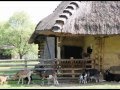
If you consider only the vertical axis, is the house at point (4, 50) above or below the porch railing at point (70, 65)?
above

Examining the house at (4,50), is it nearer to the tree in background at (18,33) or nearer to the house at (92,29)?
the tree in background at (18,33)

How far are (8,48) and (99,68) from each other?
3810 cm

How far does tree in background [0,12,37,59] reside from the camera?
58.7 meters

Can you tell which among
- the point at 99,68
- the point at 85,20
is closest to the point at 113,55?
the point at 99,68

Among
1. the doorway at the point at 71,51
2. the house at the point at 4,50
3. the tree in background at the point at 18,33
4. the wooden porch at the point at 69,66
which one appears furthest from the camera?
the tree in background at the point at 18,33

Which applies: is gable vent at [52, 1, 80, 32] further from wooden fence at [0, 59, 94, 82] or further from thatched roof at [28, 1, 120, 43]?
wooden fence at [0, 59, 94, 82]

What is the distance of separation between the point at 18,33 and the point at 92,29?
127 feet

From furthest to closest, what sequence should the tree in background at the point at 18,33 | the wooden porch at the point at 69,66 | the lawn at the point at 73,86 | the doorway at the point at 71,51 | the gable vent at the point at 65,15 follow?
the tree in background at the point at 18,33 < the doorway at the point at 71,51 < the wooden porch at the point at 69,66 < the gable vent at the point at 65,15 < the lawn at the point at 73,86

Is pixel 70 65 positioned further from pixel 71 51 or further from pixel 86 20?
pixel 71 51

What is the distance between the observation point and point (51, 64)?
21.2 meters

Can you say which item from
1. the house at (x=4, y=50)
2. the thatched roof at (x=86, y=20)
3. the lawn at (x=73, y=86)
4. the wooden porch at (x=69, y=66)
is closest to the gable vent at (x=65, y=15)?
the thatched roof at (x=86, y=20)

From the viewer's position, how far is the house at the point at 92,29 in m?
21.1

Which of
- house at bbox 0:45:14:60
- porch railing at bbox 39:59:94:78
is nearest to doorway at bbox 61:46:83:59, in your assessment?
porch railing at bbox 39:59:94:78

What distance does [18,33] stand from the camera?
59.2 metres
